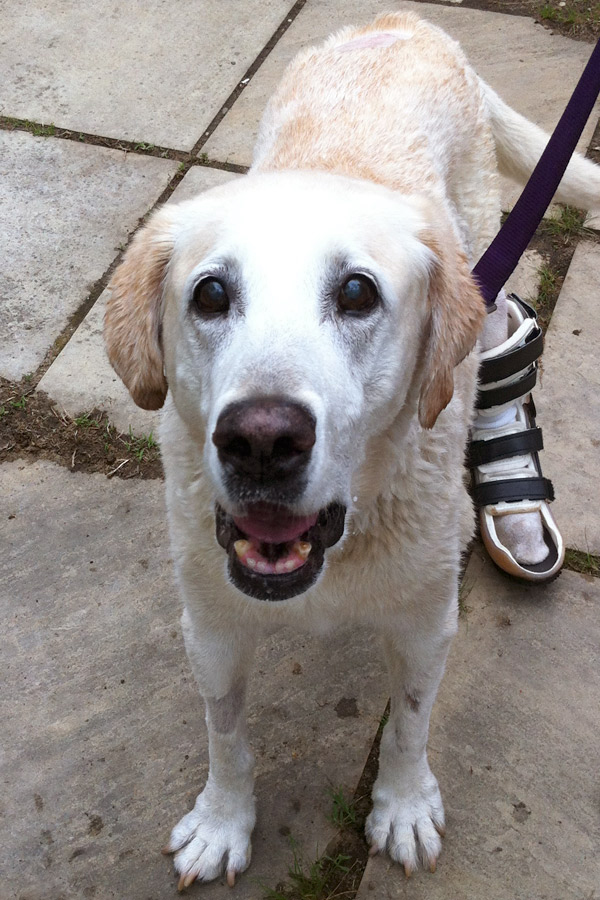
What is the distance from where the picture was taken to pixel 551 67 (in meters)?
4.66

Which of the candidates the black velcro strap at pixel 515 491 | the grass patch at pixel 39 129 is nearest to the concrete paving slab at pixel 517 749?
the black velcro strap at pixel 515 491

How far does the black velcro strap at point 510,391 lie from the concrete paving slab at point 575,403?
0.28 metres

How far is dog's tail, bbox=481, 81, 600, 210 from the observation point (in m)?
3.05

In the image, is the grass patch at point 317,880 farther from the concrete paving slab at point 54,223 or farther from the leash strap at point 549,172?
the concrete paving slab at point 54,223

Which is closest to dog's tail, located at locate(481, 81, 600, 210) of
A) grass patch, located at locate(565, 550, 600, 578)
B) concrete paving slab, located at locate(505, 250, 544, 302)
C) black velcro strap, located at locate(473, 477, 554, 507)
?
concrete paving slab, located at locate(505, 250, 544, 302)

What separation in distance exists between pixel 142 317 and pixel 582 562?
165 cm

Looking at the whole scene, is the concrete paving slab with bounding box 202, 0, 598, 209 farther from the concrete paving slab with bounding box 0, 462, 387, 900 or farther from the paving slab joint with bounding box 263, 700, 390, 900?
the paving slab joint with bounding box 263, 700, 390, 900

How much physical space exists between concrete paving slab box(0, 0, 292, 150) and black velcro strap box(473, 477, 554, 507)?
2330mm

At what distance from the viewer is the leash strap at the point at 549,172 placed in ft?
7.51

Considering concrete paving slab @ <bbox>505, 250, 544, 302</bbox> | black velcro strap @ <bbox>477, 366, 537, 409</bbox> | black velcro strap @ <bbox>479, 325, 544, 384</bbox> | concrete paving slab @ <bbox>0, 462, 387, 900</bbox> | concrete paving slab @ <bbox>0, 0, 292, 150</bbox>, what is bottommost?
concrete paving slab @ <bbox>0, 462, 387, 900</bbox>

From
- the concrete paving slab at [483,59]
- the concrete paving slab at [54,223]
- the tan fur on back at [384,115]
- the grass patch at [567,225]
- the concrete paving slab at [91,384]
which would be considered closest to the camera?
the tan fur on back at [384,115]

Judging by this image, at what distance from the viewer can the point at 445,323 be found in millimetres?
1969

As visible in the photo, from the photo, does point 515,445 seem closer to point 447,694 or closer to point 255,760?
point 447,694

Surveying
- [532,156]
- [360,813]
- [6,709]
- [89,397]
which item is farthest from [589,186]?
[6,709]
